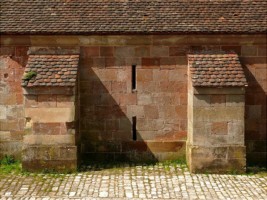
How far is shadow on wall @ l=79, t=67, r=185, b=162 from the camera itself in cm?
1199

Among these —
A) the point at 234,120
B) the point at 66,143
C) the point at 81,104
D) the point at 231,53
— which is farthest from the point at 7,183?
the point at 231,53

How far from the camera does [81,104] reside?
12.0m

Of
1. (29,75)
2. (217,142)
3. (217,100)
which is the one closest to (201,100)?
(217,100)

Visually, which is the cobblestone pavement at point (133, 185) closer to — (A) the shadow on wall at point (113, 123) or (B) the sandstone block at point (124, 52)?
(A) the shadow on wall at point (113, 123)

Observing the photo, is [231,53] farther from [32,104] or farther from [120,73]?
[32,104]

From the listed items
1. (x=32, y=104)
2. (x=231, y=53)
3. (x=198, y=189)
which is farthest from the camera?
(x=231, y=53)

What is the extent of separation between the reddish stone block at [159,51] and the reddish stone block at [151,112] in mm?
1603

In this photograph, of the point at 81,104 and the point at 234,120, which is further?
the point at 81,104

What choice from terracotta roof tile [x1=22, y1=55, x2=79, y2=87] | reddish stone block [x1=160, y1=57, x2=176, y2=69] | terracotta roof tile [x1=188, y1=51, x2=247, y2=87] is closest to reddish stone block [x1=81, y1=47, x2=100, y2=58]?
terracotta roof tile [x1=22, y1=55, x2=79, y2=87]

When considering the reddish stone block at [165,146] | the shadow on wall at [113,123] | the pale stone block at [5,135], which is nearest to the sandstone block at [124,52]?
the shadow on wall at [113,123]

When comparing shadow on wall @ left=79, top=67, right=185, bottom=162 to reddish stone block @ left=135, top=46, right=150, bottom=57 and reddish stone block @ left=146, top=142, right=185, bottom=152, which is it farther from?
reddish stone block @ left=135, top=46, right=150, bottom=57

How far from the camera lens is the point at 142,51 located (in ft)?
39.0

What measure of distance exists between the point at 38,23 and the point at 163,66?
13.1 feet

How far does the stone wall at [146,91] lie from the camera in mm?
11836
